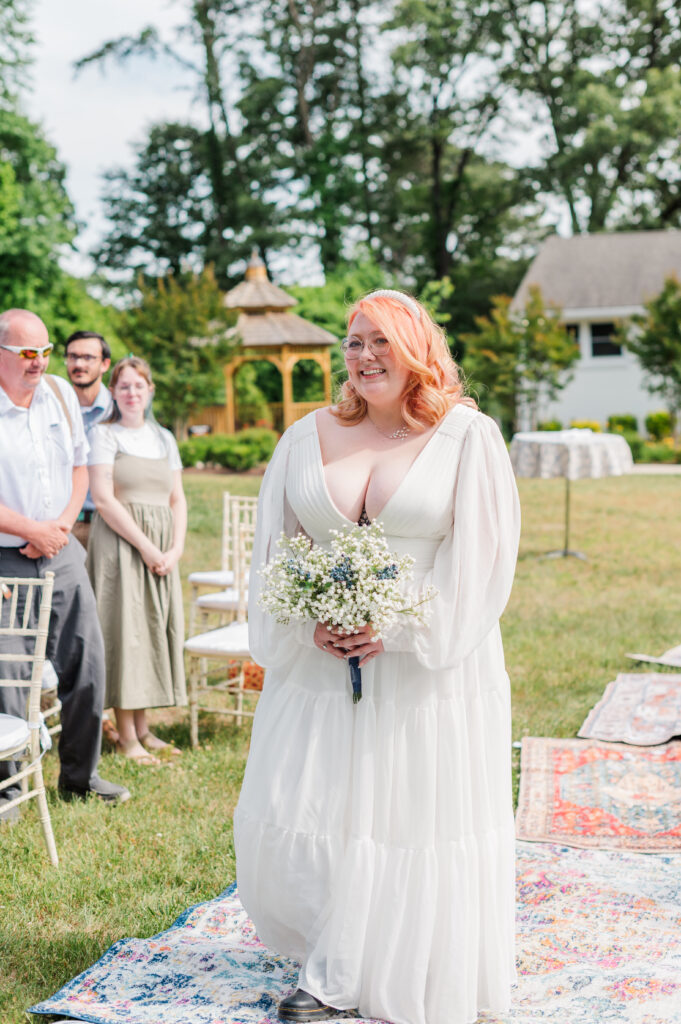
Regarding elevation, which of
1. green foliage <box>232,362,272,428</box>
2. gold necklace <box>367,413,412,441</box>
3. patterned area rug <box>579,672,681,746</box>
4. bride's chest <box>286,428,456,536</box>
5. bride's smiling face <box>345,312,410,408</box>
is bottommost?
patterned area rug <box>579,672,681,746</box>

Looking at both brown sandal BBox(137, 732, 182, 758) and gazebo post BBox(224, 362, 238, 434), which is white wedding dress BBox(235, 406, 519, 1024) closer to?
Answer: brown sandal BBox(137, 732, 182, 758)

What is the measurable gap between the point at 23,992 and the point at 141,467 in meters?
3.32

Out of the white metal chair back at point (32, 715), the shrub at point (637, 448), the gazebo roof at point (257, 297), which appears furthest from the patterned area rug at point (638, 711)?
the gazebo roof at point (257, 297)

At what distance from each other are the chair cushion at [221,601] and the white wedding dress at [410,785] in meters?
4.03

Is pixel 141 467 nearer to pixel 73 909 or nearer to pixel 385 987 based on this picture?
pixel 73 909

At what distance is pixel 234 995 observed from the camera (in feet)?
11.6

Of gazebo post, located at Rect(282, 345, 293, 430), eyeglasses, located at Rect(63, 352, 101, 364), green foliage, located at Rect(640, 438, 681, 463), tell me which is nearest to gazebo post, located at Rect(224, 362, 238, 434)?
gazebo post, located at Rect(282, 345, 293, 430)

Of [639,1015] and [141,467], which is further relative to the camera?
[141,467]

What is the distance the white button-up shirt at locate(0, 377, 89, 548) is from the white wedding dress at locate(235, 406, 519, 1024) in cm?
223

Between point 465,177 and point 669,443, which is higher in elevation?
point 465,177

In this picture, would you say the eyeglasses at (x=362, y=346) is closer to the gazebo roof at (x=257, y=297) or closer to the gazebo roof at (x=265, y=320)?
the gazebo roof at (x=265, y=320)

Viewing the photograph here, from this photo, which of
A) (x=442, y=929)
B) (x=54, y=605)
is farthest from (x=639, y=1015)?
(x=54, y=605)

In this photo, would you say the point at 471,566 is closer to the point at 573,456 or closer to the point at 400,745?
the point at 400,745

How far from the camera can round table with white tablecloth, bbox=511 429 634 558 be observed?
1309 centimetres
